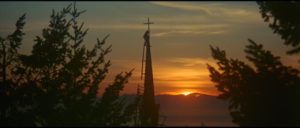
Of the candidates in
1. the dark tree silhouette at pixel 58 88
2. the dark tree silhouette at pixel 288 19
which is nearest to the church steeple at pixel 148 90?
the dark tree silhouette at pixel 58 88

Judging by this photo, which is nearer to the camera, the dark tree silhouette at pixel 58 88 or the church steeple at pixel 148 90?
the dark tree silhouette at pixel 58 88

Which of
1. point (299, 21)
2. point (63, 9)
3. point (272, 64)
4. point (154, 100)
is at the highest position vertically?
point (63, 9)

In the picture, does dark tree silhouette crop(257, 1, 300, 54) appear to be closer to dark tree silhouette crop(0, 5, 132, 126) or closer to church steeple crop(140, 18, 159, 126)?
dark tree silhouette crop(0, 5, 132, 126)

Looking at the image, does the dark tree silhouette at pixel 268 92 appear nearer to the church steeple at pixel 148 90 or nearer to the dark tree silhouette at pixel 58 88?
the dark tree silhouette at pixel 58 88

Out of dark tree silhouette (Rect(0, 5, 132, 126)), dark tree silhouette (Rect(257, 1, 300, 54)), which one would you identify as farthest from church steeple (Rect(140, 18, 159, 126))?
dark tree silhouette (Rect(257, 1, 300, 54))

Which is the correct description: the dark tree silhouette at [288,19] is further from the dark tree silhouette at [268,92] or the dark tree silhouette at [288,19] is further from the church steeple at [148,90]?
the church steeple at [148,90]

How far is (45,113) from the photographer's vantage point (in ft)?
56.2

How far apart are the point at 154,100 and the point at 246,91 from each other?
114 feet

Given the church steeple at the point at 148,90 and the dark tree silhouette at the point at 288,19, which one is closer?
the dark tree silhouette at the point at 288,19

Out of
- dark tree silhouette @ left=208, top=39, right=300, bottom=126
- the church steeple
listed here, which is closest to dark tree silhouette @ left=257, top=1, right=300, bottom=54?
dark tree silhouette @ left=208, top=39, right=300, bottom=126

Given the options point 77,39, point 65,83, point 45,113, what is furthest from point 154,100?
point 45,113

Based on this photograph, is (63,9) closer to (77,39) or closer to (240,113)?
(77,39)

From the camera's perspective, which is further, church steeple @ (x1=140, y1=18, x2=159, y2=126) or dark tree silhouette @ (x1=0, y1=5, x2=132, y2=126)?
church steeple @ (x1=140, y1=18, x2=159, y2=126)

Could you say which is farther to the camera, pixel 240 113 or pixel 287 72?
pixel 240 113
